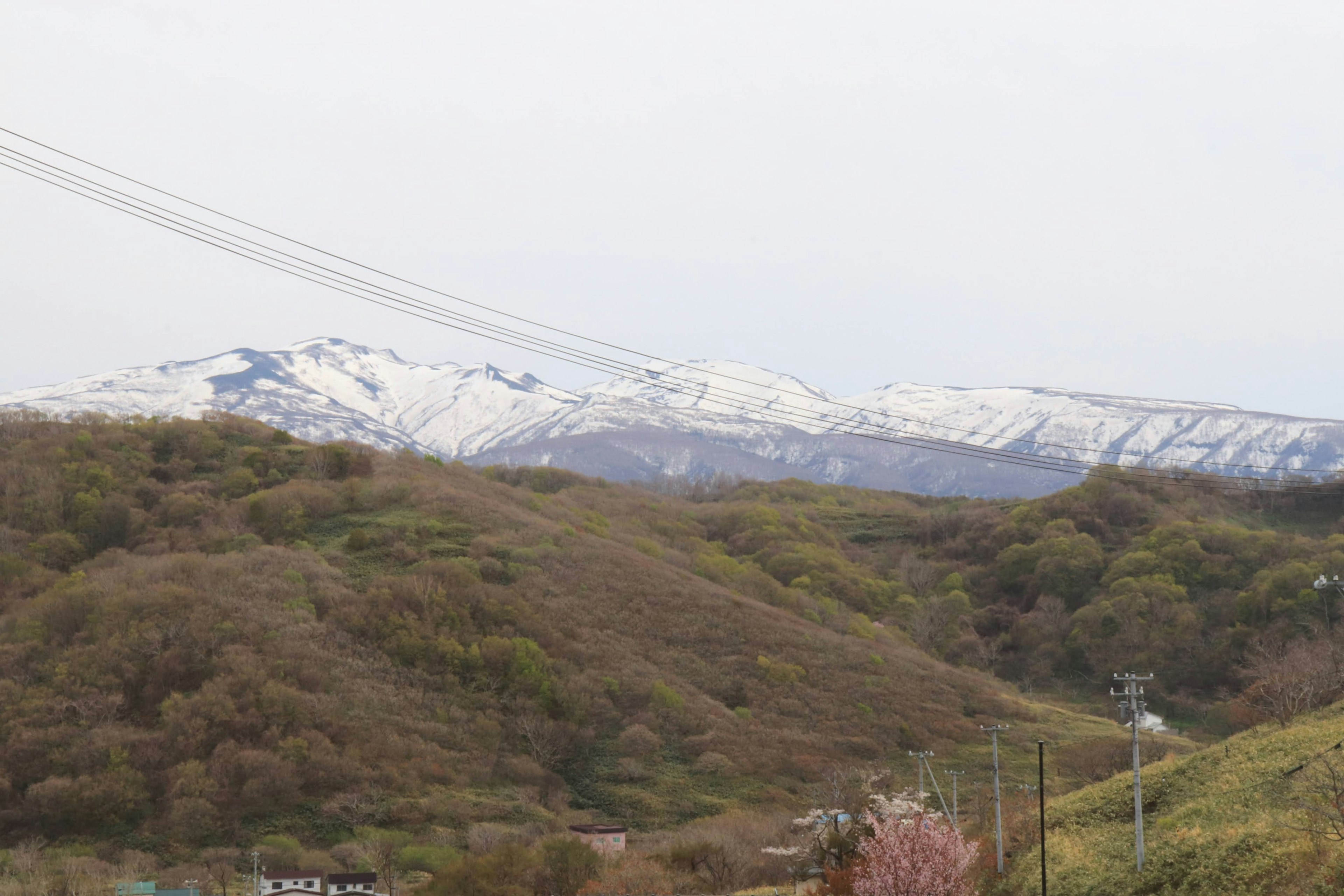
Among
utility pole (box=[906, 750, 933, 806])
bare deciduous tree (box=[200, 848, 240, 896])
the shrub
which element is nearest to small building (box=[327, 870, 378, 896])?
bare deciduous tree (box=[200, 848, 240, 896])

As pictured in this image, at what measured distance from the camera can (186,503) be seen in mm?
61688

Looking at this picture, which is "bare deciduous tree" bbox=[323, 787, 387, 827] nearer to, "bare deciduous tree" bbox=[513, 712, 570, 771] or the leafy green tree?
"bare deciduous tree" bbox=[513, 712, 570, 771]

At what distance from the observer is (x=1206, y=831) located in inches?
927

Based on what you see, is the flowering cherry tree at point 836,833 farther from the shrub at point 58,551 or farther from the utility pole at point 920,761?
the shrub at point 58,551

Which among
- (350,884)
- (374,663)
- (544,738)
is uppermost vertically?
(374,663)

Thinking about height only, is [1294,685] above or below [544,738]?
above

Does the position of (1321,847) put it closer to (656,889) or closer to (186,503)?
(656,889)

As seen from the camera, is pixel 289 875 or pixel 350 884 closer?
pixel 350 884

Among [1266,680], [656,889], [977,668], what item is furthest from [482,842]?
[977,668]

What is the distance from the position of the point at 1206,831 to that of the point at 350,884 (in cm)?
2348

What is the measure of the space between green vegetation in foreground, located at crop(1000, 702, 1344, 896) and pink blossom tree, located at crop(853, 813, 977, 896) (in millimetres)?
2294

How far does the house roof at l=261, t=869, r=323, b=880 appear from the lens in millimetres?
31500

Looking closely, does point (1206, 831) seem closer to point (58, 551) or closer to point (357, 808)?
point (357, 808)

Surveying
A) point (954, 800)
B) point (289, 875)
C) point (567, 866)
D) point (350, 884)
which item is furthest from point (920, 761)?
point (289, 875)
